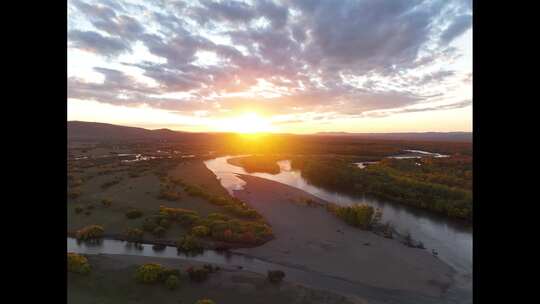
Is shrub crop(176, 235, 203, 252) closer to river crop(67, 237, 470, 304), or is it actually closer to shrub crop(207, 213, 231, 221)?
river crop(67, 237, 470, 304)

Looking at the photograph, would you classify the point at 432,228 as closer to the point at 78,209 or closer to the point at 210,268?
the point at 210,268

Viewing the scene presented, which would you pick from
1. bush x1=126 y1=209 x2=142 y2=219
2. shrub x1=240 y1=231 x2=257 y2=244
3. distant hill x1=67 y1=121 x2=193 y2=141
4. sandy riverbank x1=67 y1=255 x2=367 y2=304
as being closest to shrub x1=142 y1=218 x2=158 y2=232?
bush x1=126 y1=209 x2=142 y2=219

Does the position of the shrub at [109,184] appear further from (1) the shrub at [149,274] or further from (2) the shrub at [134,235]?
(1) the shrub at [149,274]

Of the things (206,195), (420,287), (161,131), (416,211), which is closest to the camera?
(420,287)

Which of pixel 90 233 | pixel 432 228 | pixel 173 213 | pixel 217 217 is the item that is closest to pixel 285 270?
pixel 217 217

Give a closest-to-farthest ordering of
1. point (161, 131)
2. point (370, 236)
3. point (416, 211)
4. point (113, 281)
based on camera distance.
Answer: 1. point (113, 281)
2. point (370, 236)
3. point (416, 211)
4. point (161, 131)
